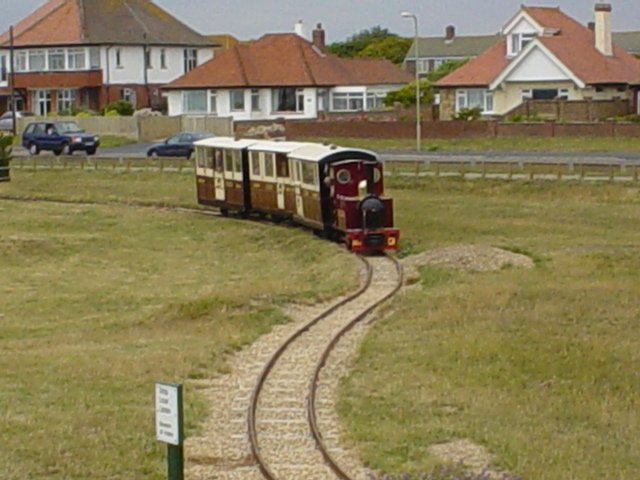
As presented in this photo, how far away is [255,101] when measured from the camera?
93.0 metres

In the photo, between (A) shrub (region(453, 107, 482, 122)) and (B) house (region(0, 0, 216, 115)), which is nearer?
(A) shrub (region(453, 107, 482, 122))

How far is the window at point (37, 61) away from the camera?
9969 cm

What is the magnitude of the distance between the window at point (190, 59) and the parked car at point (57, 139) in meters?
29.0

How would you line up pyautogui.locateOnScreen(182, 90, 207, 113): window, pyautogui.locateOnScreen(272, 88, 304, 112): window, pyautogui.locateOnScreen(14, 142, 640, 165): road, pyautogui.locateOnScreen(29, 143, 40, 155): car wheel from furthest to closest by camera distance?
pyautogui.locateOnScreen(272, 88, 304, 112): window
pyautogui.locateOnScreen(182, 90, 207, 113): window
pyautogui.locateOnScreen(29, 143, 40, 155): car wheel
pyautogui.locateOnScreen(14, 142, 640, 165): road

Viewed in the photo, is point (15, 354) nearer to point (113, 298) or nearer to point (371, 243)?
point (113, 298)

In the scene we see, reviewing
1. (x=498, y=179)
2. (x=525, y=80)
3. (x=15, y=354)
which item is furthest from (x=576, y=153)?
(x=15, y=354)

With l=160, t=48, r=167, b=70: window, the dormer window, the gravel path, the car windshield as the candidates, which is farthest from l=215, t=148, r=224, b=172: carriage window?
l=160, t=48, r=167, b=70: window

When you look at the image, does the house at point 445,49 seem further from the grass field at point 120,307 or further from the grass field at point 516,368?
the grass field at point 516,368

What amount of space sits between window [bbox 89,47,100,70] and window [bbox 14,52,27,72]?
4.82 m

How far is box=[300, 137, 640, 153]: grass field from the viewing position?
69562 mm

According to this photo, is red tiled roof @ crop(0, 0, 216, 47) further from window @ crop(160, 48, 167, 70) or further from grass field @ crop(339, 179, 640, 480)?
grass field @ crop(339, 179, 640, 480)

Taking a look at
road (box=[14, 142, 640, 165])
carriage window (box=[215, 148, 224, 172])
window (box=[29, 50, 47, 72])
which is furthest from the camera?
window (box=[29, 50, 47, 72])

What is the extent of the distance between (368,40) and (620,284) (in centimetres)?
12735

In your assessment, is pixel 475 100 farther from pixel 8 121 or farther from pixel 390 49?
pixel 390 49
